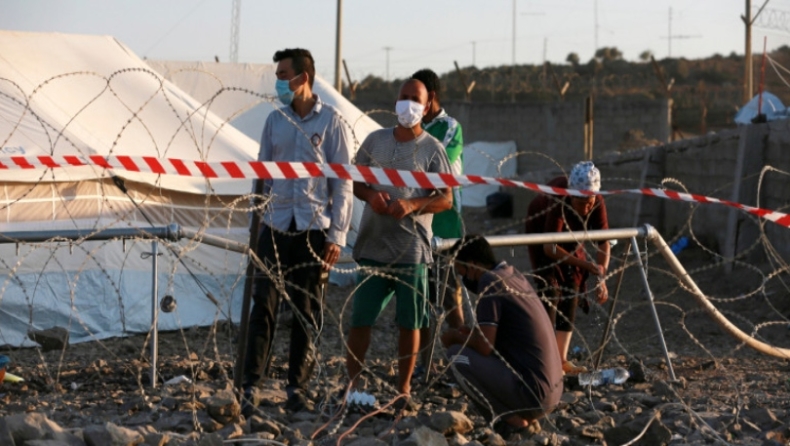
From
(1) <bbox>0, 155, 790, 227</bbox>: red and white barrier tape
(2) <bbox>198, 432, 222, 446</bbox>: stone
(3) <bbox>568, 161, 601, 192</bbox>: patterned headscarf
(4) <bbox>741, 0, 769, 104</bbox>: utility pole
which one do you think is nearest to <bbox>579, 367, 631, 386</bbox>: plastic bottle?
(3) <bbox>568, 161, 601, 192</bbox>: patterned headscarf

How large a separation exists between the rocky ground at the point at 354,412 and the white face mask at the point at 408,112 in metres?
0.63

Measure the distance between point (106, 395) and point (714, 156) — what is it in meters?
8.45

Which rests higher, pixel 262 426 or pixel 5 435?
pixel 5 435

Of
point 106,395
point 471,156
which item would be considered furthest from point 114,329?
point 471,156

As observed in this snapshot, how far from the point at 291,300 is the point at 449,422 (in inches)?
39.5

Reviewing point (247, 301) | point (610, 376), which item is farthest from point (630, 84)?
point (247, 301)

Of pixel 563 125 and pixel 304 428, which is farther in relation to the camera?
pixel 563 125

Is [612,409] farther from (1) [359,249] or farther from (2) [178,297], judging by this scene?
(2) [178,297]

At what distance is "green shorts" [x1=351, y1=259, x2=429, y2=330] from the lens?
549cm

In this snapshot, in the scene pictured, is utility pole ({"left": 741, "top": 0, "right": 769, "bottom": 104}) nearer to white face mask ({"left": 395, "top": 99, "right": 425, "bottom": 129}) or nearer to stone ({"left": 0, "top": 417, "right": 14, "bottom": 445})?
white face mask ({"left": 395, "top": 99, "right": 425, "bottom": 129})

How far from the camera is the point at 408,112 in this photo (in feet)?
18.1

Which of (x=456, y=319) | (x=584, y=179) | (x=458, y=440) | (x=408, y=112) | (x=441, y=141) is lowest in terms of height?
(x=458, y=440)

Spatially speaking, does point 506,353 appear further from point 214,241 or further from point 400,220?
point 214,241

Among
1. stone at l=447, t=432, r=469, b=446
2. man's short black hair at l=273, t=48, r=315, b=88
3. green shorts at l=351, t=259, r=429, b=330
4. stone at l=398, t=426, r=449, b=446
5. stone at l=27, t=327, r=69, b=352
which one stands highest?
man's short black hair at l=273, t=48, r=315, b=88
